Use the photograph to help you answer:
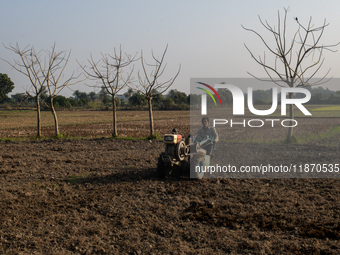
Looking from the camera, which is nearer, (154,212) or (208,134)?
(154,212)

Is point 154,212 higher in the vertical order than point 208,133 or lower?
lower

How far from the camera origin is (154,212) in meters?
5.70

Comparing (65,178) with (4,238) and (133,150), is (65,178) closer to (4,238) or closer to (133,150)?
(4,238)

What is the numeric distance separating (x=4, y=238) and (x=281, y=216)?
14.8 ft

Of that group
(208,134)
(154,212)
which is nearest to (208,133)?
(208,134)

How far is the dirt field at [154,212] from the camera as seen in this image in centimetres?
436

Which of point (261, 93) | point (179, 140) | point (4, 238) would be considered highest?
point (261, 93)

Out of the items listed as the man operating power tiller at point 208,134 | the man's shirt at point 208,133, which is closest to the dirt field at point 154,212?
the man operating power tiller at point 208,134

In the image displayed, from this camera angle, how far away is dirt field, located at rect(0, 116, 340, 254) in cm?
436

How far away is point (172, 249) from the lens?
13.8ft

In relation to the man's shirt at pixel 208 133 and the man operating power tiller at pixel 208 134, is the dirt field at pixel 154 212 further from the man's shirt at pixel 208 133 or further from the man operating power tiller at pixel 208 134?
the man's shirt at pixel 208 133

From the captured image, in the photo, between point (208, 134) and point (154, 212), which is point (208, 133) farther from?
point (154, 212)

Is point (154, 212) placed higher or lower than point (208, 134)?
lower

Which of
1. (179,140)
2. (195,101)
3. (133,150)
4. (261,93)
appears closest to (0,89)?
(195,101)
